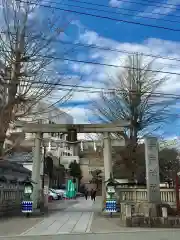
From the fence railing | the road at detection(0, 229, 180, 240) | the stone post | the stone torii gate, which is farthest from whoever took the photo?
the stone torii gate

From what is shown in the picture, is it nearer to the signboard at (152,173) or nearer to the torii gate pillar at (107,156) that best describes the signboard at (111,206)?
the torii gate pillar at (107,156)

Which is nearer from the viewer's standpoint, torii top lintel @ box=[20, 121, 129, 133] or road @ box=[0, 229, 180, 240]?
road @ box=[0, 229, 180, 240]

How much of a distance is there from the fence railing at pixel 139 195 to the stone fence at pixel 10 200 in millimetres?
7107

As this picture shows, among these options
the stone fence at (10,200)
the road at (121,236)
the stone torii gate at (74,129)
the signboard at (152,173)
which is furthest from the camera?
the stone torii gate at (74,129)

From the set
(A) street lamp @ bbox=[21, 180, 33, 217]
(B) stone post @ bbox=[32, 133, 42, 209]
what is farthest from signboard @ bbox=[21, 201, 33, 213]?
(B) stone post @ bbox=[32, 133, 42, 209]

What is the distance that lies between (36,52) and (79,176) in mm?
56688

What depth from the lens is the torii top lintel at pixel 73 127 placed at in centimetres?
2067

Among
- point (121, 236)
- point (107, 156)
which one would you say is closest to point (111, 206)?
point (107, 156)

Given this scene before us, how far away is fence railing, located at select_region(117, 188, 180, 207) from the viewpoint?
17172 mm

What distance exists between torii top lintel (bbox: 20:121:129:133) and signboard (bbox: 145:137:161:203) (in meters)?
4.47

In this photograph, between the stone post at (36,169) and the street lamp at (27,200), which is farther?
the stone post at (36,169)

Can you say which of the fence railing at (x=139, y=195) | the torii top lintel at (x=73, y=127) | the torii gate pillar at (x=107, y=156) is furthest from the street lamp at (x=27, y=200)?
the fence railing at (x=139, y=195)

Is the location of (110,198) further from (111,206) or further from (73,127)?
(73,127)

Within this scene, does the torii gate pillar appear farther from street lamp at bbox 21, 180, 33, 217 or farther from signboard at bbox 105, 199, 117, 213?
street lamp at bbox 21, 180, 33, 217
